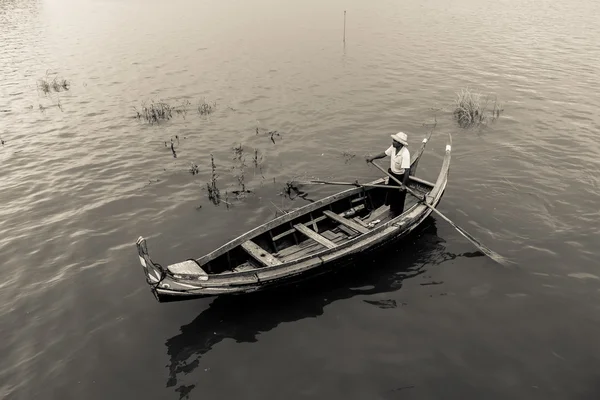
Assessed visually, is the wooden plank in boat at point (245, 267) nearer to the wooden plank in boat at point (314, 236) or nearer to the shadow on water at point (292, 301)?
the shadow on water at point (292, 301)

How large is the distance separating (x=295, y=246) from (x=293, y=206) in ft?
8.74

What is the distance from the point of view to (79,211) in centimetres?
1388

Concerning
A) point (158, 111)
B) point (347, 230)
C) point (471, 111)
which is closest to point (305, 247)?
point (347, 230)

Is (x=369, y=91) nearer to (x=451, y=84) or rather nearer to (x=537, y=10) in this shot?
(x=451, y=84)

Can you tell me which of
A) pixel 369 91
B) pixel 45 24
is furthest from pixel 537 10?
pixel 45 24

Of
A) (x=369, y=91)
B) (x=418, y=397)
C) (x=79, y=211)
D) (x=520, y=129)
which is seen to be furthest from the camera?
(x=369, y=91)

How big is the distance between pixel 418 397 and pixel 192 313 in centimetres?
531

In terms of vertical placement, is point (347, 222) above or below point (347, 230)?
above

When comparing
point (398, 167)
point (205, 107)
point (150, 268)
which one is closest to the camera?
point (150, 268)

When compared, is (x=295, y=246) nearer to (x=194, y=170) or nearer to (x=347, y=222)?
(x=347, y=222)

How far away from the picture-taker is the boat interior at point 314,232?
34.2ft

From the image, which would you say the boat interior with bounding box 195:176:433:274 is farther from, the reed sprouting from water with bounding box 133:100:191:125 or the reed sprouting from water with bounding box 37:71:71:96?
the reed sprouting from water with bounding box 37:71:71:96

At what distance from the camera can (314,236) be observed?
36.6 ft

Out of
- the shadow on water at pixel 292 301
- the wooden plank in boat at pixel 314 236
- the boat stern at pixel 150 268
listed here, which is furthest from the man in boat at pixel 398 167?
the boat stern at pixel 150 268
